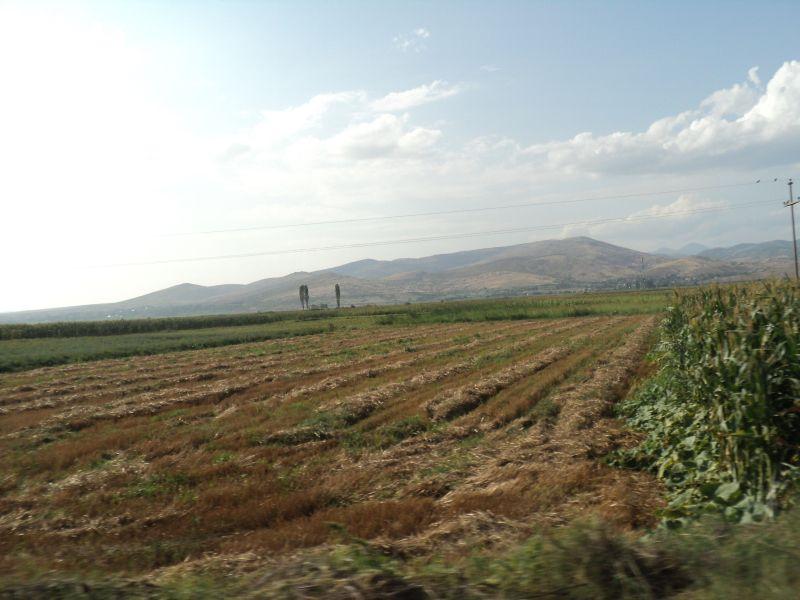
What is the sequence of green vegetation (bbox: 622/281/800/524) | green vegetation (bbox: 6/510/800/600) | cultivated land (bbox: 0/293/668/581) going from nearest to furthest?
1. green vegetation (bbox: 6/510/800/600)
2. green vegetation (bbox: 622/281/800/524)
3. cultivated land (bbox: 0/293/668/581)

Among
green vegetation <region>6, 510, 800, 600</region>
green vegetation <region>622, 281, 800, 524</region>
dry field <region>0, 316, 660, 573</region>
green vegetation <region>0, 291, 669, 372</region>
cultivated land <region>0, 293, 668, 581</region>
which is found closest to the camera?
green vegetation <region>6, 510, 800, 600</region>

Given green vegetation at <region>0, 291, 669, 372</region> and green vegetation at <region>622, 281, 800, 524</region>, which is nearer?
green vegetation at <region>622, 281, 800, 524</region>

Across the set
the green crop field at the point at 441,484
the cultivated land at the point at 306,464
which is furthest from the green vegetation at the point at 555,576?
the cultivated land at the point at 306,464

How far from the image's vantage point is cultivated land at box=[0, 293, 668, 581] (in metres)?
6.95

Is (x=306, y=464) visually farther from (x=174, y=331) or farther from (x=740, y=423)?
(x=174, y=331)


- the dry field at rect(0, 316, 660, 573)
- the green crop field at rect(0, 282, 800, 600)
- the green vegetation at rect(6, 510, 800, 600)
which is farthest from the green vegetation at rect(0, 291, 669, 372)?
the green vegetation at rect(6, 510, 800, 600)

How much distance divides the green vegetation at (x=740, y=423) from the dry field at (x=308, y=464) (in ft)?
2.25

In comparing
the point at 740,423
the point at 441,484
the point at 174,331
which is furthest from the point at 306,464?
the point at 174,331

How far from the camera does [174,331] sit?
66.9m

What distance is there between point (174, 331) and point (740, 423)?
2678 inches

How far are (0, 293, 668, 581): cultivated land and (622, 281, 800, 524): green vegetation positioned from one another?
659 millimetres

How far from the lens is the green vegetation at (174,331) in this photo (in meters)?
38.6

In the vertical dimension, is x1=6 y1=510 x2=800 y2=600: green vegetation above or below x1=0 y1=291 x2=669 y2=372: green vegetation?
above

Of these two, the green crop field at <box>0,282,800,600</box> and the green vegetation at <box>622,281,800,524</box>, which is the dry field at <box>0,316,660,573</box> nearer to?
the green crop field at <box>0,282,800,600</box>
